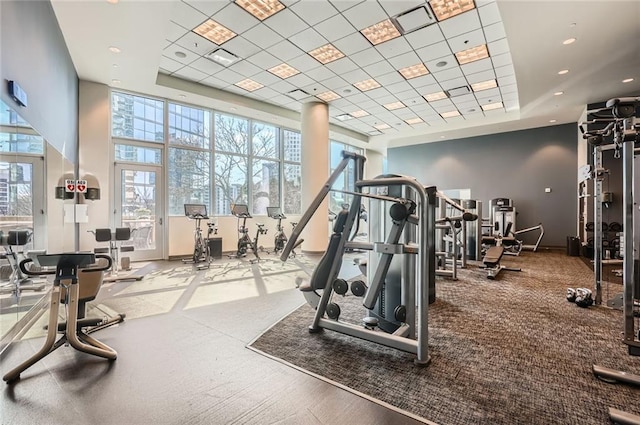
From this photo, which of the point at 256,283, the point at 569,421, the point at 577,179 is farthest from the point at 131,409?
the point at 577,179

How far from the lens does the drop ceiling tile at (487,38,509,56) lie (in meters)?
5.32

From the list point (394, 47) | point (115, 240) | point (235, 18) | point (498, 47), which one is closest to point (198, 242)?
point (115, 240)

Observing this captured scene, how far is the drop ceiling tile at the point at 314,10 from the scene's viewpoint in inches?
174

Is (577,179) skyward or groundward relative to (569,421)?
skyward

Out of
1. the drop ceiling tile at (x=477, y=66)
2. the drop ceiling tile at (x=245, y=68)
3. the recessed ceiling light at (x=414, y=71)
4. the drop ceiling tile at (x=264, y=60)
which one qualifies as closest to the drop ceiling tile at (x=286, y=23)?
the drop ceiling tile at (x=264, y=60)

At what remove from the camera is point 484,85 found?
7168mm

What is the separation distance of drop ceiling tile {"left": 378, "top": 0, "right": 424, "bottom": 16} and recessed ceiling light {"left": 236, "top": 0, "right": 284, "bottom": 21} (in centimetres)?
147

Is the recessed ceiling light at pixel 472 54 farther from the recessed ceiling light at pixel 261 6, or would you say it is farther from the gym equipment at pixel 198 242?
the gym equipment at pixel 198 242

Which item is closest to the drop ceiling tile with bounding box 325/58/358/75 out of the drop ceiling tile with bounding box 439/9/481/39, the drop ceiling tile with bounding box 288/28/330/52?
the drop ceiling tile with bounding box 288/28/330/52

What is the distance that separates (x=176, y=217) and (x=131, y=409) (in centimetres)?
633

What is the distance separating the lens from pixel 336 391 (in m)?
2.01

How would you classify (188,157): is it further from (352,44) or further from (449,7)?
(449,7)

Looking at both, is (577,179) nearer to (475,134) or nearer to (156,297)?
(475,134)

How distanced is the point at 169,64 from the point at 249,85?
69.1 inches
